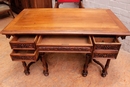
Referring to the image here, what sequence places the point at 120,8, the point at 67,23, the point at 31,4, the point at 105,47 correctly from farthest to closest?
the point at 31,4, the point at 120,8, the point at 67,23, the point at 105,47

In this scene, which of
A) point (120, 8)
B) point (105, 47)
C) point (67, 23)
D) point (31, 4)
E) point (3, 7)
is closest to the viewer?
point (105, 47)

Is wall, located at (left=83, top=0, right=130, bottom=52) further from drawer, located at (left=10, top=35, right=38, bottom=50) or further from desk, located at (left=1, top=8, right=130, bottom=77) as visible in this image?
drawer, located at (left=10, top=35, right=38, bottom=50)

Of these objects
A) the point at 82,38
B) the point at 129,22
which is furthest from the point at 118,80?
the point at 129,22

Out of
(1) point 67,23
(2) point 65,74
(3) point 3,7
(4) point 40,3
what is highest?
(1) point 67,23

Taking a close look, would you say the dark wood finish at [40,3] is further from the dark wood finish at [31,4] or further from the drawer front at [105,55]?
the drawer front at [105,55]

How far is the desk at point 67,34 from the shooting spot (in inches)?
39.6

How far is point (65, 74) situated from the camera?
1.39 m

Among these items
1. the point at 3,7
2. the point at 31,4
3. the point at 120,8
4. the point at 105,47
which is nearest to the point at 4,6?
the point at 3,7

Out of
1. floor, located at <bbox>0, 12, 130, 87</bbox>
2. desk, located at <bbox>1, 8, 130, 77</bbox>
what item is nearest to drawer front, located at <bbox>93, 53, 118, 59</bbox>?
desk, located at <bbox>1, 8, 130, 77</bbox>

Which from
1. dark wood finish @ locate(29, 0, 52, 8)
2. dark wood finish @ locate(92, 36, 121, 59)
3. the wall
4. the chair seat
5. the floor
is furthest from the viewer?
the chair seat

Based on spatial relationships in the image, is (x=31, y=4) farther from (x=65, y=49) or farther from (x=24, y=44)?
(x=65, y=49)

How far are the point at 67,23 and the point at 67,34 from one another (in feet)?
0.55

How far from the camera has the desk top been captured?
40.0 inches

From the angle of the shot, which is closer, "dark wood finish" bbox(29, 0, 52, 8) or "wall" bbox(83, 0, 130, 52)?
"wall" bbox(83, 0, 130, 52)
